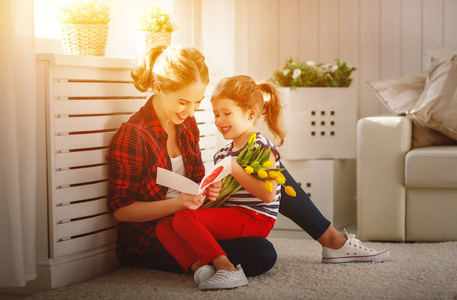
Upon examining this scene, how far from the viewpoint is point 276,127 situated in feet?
7.22

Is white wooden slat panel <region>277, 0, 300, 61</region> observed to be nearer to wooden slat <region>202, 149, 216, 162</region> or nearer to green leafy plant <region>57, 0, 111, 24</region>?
wooden slat <region>202, 149, 216, 162</region>

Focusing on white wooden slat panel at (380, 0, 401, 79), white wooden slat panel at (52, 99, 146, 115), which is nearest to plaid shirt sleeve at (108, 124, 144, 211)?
white wooden slat panel at (52, 99, 146, 115)

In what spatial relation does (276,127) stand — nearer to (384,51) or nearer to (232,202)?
(232,202)

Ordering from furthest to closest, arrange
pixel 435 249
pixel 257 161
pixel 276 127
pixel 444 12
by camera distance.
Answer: pixel 444 12, pixel 435 249, pixel 276 127, pixel 257 161

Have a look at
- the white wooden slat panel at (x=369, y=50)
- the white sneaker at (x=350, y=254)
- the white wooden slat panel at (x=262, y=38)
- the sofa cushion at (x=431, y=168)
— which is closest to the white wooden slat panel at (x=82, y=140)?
the white sneaker at (x=350, y=254)

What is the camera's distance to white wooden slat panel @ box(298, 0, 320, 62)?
354 centimetres

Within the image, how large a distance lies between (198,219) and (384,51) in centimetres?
196

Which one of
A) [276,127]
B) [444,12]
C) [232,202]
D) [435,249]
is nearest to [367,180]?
[435,249]

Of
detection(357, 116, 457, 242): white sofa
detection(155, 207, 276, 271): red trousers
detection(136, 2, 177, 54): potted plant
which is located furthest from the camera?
detection(357, 116, 457, 242): white sofa

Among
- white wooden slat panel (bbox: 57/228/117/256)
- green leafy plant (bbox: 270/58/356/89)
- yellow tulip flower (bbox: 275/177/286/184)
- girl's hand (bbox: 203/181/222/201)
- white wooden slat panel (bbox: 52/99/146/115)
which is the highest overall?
green leafy plant (bbox: 270/58/356/89)

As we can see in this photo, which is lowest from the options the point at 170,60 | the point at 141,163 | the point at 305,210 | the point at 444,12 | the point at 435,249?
the point at 435,249

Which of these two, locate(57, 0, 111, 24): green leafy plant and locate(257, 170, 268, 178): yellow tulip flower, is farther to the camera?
locate(57, 0, 111, 24): green leafy plant

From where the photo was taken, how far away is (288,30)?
11.7 ft

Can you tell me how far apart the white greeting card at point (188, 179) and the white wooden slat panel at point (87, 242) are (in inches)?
13.6
